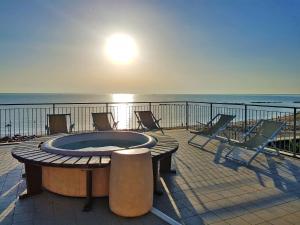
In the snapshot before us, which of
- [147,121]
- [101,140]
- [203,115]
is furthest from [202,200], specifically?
[203,115]

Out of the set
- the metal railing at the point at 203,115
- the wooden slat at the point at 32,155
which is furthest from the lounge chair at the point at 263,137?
the wooden slat at the point at 32,155

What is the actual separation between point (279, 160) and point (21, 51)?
1228 cm

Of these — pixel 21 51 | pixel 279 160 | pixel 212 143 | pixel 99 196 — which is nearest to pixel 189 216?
pixel 99 196

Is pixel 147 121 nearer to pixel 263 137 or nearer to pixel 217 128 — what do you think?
pixel 217 128

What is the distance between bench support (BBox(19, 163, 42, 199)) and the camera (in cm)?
316

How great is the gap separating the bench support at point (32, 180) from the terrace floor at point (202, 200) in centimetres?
10

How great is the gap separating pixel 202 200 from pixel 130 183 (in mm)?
1015

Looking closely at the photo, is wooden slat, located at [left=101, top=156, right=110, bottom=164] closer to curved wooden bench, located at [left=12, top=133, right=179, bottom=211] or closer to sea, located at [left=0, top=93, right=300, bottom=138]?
curved wooden bench, located at [left=12, top=133, right=179, bottom=211]

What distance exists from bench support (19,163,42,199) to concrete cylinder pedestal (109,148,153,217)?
1.20 meters

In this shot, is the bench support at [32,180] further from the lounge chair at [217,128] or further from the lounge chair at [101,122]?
the lounge chair at [217,128]

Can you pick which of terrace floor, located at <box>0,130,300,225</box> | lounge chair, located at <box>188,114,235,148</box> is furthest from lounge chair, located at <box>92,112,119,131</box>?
terrace floor, located at <box>0,130,300,225</box>

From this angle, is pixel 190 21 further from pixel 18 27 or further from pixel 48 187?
pixel 48 187

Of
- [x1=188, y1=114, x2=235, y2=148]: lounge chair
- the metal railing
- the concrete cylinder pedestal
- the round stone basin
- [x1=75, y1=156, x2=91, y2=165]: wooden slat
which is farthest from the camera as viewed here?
the metal railing

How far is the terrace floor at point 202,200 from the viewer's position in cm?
255
